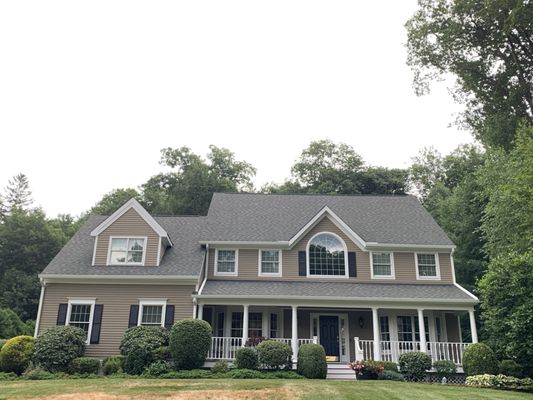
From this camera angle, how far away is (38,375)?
15281 millimetres

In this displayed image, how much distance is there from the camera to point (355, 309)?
19.4 meters

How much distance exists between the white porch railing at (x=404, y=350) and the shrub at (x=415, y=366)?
1046 millimetres

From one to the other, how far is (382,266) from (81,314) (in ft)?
44.1

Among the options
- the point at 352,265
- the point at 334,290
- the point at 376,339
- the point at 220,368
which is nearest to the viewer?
the point at 220,368

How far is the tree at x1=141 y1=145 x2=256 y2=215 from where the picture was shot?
42.7 m

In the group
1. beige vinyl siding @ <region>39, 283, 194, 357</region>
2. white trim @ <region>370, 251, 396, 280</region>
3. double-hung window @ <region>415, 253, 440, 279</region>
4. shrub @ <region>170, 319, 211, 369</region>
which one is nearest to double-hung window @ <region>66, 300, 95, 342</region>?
beige vinyl siding @ <region>39, 283, 194, 357</region>

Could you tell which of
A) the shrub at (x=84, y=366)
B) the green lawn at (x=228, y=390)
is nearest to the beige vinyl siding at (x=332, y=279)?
the shrub at (x=84, y=366)

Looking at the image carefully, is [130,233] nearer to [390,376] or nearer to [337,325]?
[337,325]

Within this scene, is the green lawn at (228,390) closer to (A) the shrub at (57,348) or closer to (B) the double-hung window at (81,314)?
(A) the shrub at (57,348)

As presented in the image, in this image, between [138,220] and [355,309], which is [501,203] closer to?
[355,309]

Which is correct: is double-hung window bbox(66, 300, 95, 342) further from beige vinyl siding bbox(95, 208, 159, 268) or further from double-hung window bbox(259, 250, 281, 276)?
double-hung window bbox(259, 250, 281, 276)

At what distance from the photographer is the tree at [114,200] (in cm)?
4391

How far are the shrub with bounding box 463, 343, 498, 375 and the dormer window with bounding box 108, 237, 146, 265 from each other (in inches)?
531

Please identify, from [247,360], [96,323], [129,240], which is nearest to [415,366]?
[247,360]
